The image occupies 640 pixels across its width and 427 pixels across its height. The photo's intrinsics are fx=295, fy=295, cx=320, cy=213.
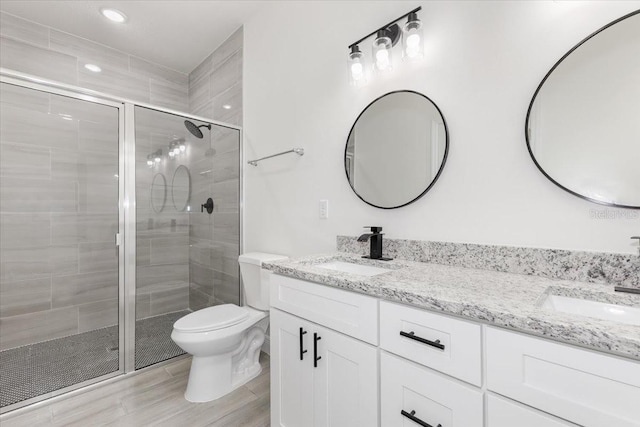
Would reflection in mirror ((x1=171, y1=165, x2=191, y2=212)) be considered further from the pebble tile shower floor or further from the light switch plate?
the light switch plate

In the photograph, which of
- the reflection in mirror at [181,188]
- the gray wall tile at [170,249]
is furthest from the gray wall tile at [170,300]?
the reflection in mirror at [181,188]

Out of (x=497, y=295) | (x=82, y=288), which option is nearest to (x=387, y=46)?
(x=497, y=295)

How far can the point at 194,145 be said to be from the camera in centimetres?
250

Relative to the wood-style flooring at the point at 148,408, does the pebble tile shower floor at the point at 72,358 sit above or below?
above

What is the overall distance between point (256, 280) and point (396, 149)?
49.3 inches

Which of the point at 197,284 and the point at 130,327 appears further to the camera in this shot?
the point at 197,284

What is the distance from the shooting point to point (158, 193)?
91.0 inches

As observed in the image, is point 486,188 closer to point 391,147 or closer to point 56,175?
point 391,147

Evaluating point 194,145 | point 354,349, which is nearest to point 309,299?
point 354,349

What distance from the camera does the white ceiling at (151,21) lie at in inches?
87.9

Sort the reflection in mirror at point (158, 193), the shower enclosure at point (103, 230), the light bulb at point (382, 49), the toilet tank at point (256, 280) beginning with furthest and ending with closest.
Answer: the reflection in mirror at point (158, 193), the shower enclosure at point (103, 230), the toilet tank at point (256, 280), the light bulb at point (382, 49)

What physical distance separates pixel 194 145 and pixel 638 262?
268 cm

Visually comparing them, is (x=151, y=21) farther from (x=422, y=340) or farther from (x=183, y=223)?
(x=422, y=340)

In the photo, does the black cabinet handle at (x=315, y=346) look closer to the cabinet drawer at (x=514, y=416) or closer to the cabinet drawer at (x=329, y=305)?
the cabinet drawer at (x=329, y=305)
